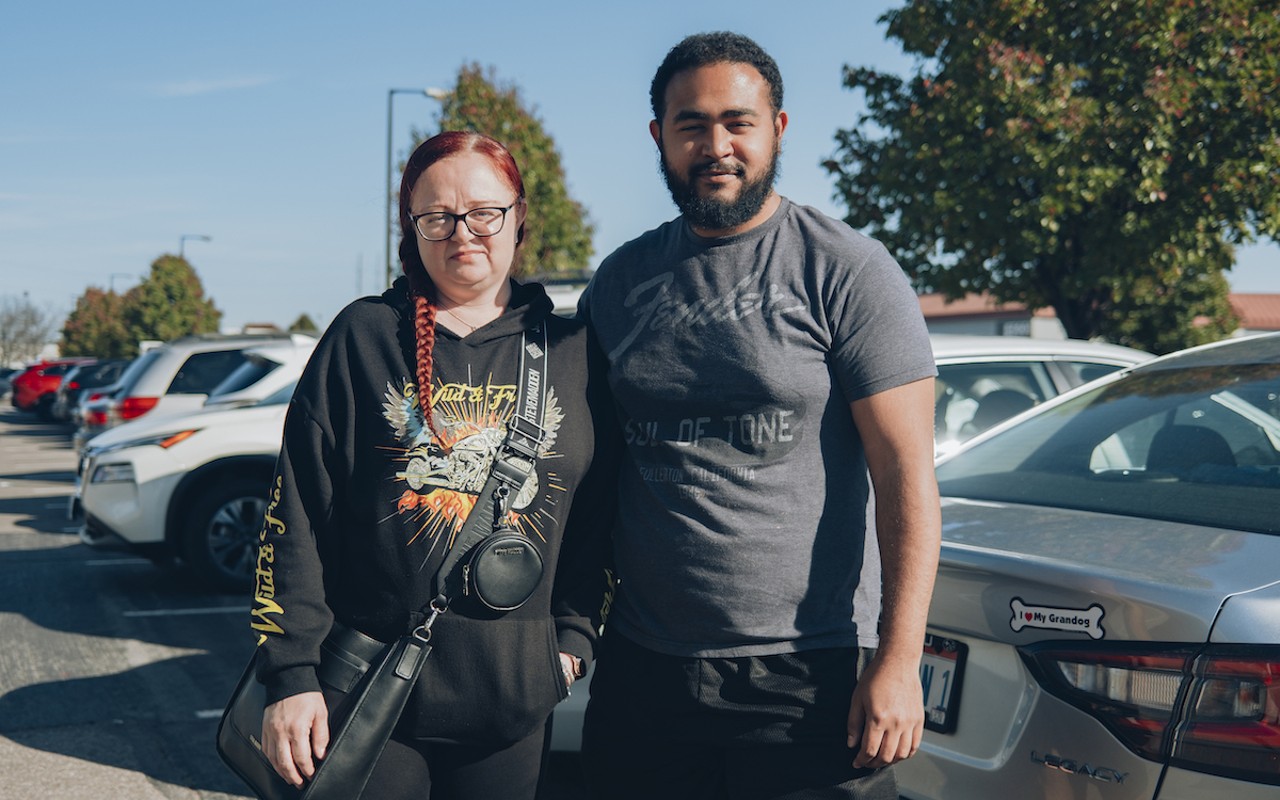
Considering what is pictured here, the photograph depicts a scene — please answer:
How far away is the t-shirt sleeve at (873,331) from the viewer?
6.36 feet

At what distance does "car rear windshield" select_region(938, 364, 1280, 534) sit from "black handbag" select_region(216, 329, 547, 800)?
4.57 feet

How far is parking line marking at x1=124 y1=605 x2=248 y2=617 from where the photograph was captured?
6902 millimetres

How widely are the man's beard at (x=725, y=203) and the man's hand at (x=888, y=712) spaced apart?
82cm

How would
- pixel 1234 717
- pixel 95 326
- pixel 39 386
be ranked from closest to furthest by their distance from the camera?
1. pixel 1234 717
2. pixel 39 386
3. pixel 95 326

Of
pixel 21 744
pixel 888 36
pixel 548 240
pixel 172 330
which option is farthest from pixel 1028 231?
pixel 172 330

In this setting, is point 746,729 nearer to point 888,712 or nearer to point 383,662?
point 888,712

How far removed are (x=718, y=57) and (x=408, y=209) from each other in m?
0.64

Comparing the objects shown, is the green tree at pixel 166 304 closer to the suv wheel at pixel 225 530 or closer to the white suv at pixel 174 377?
the white suv at pixel 174 377

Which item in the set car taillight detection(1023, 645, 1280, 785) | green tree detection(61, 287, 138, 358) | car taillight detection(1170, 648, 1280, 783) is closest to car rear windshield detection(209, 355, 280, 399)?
car taillight detection(1023, 645, 1280, 785)

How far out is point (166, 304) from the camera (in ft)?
153

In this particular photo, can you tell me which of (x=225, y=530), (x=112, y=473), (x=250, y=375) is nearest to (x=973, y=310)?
(x=250, y=375)

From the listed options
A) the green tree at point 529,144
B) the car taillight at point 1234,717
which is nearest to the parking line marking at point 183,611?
the car taillight at point 1234,717

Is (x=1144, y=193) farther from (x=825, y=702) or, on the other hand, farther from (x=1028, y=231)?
(x=825, y=702)

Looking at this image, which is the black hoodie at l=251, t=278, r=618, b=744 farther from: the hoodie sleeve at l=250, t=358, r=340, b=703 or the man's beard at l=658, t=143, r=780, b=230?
the man's beard at l=658, t=143, r=780, b=230
